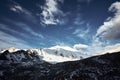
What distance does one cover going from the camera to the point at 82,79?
593ft

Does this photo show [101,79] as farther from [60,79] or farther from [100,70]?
[60,79]

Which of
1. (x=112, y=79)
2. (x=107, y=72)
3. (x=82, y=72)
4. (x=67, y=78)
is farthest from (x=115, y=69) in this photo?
(x=67, y=78)

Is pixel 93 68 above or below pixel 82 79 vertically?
above

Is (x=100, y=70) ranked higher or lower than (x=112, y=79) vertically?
higher

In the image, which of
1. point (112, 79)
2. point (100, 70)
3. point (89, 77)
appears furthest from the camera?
point (100, 70)

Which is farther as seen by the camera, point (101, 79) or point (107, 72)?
point (107, 72)

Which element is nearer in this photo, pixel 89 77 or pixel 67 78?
pixel 89 77

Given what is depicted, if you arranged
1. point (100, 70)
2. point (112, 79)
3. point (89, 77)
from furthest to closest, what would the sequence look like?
point (100, 70)
point (89, 77)
point (112, 79)

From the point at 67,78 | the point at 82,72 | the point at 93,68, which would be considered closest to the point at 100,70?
the point at 93,68

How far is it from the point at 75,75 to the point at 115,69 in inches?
2013

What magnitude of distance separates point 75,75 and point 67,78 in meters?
11.2

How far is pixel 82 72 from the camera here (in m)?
195

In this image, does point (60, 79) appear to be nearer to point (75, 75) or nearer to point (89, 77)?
point (75, 75)

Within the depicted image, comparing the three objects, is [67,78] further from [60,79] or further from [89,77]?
[89,77]
